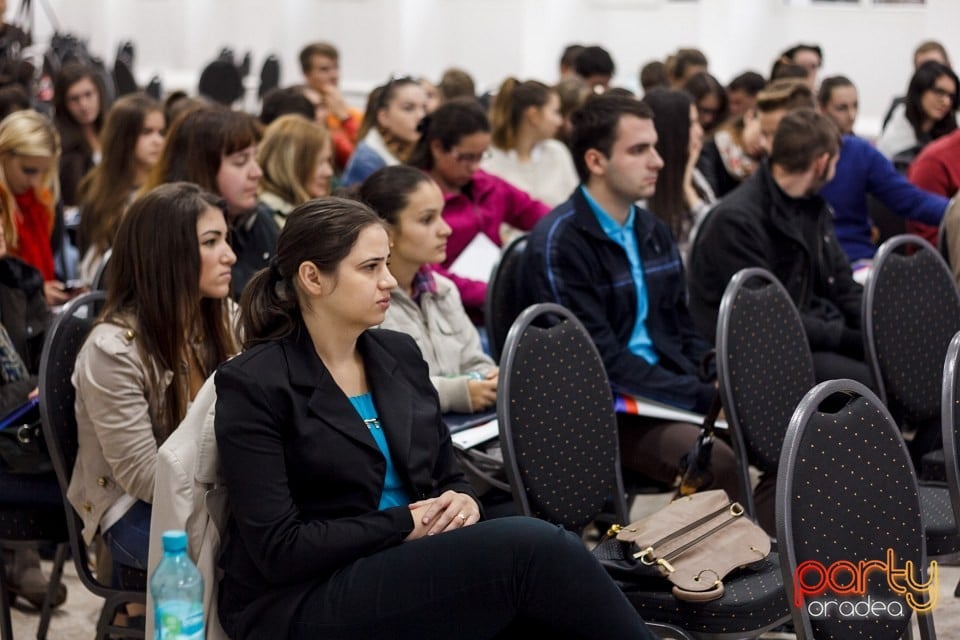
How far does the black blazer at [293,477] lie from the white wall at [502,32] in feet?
29.1

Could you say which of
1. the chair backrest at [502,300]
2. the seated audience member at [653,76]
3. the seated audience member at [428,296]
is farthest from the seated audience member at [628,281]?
the seated audience member at [653,76]

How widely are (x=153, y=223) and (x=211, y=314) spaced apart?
247mm

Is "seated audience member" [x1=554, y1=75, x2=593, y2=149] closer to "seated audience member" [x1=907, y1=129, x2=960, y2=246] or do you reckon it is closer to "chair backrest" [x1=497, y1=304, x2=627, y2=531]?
"seated audience member" [x1=907, y1=129, x2=960, y2=246]

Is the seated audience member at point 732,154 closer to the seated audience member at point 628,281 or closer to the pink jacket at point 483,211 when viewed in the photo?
the pink jacket at point 483,211

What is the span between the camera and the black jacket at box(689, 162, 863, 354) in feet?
13.0

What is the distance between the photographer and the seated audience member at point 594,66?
27.0 feet

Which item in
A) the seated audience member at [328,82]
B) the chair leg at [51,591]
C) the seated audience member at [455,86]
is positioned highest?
the seated audience member at [455,86]

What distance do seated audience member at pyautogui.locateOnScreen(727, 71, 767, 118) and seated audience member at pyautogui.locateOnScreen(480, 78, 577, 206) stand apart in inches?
62.3

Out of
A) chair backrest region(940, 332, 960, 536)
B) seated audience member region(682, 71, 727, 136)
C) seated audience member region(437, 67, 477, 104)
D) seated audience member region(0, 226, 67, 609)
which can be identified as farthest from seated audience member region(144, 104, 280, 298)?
seated audience member region(682, 71, 727, 136)

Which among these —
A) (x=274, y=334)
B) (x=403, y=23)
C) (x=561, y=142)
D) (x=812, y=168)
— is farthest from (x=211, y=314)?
(x=403, y=23)

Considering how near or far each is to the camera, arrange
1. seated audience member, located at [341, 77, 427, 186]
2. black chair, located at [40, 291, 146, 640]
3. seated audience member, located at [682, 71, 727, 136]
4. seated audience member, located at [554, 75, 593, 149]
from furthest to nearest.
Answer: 1. seated audience member, located at [682, 71, 727, 136]
2. seated audience member, located at [554, 75, 593, 149]
3. seated audience member, located at [341, 77, 427, 186]
4. black chair, located at [40, 291, 146, 640]

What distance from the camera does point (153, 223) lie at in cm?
288

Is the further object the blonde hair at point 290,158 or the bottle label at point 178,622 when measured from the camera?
the blonde hair at point 290,158

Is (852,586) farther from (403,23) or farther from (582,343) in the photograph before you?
(403,23)
